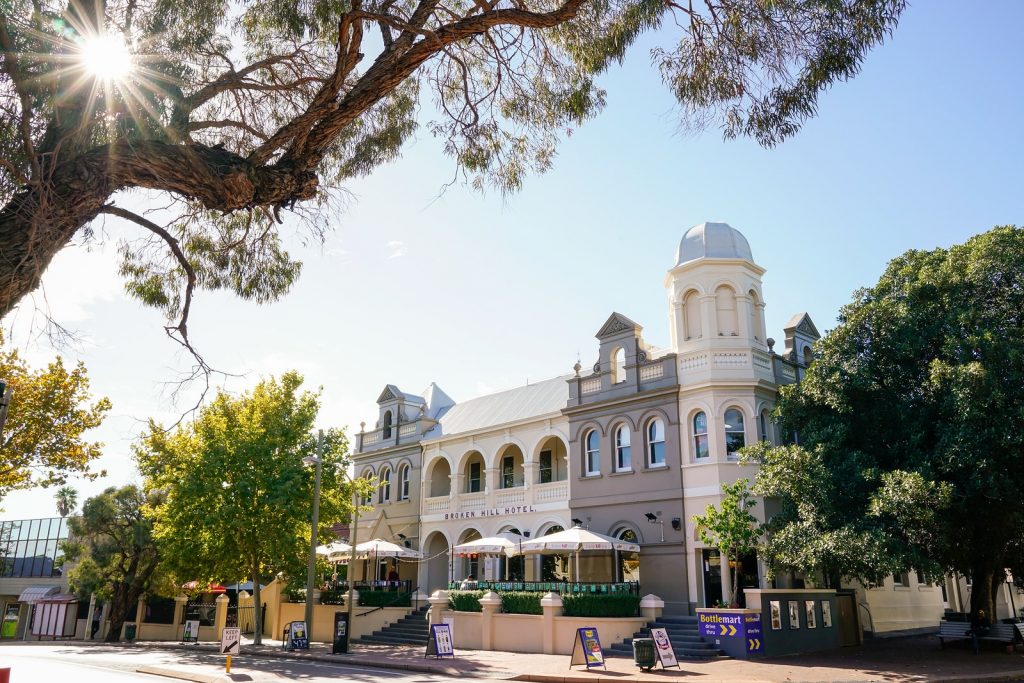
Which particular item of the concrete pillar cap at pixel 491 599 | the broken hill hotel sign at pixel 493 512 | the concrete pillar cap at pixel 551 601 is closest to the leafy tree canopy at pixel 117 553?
the broken hill hotel sign at pixel 493 512

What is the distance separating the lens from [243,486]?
2572 centimetres

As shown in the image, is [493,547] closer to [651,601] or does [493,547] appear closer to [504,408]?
[651,601]

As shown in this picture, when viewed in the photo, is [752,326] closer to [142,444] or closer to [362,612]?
[362,612]

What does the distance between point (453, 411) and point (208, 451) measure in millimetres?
12512

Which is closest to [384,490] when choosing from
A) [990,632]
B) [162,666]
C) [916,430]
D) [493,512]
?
[493,512]

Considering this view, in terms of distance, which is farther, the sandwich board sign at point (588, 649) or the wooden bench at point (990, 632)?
the wooden bench at point (990, 632)

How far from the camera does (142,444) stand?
27.2 meters

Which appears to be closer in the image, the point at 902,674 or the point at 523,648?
the point at 902,674

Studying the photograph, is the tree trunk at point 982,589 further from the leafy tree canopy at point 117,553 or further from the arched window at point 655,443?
the leafy tree canopy at point 117,553

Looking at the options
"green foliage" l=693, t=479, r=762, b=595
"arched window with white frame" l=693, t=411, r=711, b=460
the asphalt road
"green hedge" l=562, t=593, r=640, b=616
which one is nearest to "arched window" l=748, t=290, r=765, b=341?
"arched window with white frame" l=693, t=411, r=711, b=460

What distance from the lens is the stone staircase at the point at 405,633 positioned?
87.4ft

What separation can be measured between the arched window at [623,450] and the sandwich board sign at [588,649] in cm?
917

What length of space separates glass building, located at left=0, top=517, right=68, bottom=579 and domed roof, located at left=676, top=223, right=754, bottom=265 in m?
41.4

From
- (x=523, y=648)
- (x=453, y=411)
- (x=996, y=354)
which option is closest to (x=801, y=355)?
(x=996, y=354)
